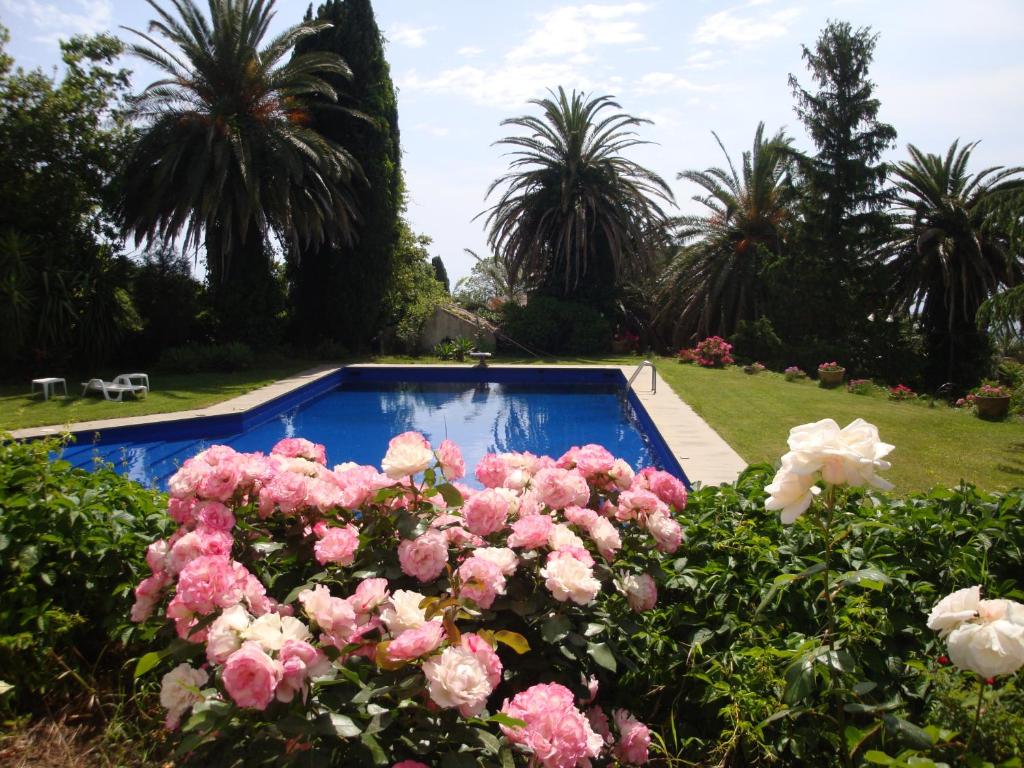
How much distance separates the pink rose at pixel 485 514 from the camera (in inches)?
72.2

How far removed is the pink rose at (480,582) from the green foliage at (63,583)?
1167mm

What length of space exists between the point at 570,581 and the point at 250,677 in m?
0.70

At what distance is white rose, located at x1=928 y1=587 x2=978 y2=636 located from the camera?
1246mm

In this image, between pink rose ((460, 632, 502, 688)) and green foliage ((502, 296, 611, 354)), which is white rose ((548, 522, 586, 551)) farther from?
green foliage ((502, 296, 611, 354))

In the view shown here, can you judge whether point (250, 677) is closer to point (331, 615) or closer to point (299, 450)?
point (331, 615)

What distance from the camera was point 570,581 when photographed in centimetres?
165

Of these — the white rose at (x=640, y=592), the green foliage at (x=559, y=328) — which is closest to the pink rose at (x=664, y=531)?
the white rose at (x=640, y=592)

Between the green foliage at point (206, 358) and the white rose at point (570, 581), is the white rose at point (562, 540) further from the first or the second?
the green foliage at point (206, 358)

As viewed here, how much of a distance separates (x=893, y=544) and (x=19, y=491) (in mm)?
2927

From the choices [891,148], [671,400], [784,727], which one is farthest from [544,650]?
[891,148]

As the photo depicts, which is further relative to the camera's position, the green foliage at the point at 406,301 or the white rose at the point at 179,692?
the green foliage at the point at 406,301

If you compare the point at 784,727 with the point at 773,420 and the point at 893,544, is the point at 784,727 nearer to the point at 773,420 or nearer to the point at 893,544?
the point at 893,544

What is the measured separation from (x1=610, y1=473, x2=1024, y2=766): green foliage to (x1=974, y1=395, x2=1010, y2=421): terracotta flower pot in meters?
8.75

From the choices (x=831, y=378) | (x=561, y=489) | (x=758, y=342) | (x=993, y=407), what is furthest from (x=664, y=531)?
(x=758, y=342)
